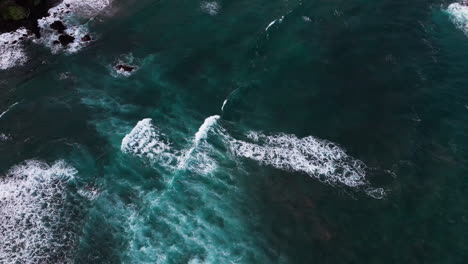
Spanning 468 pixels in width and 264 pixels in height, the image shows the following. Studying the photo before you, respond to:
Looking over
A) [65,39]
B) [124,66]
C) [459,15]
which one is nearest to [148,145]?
[124,66]

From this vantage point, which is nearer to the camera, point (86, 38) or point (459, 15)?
point (86, 38)

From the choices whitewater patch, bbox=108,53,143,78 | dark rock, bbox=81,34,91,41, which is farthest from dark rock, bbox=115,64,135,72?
dark rock, bbox=81,34,91,41

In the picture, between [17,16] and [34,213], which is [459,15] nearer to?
[34,213]

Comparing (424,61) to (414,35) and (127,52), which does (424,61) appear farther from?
(127,52)

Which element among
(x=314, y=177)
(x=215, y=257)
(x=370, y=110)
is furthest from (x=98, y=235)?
(x=370, y=110)

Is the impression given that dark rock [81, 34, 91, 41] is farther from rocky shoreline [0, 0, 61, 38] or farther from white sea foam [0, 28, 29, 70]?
white sea foam [0, 28, 29, 70]

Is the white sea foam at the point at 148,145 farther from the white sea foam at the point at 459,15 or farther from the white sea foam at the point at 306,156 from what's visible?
the white sea foam at the point at 459,15
